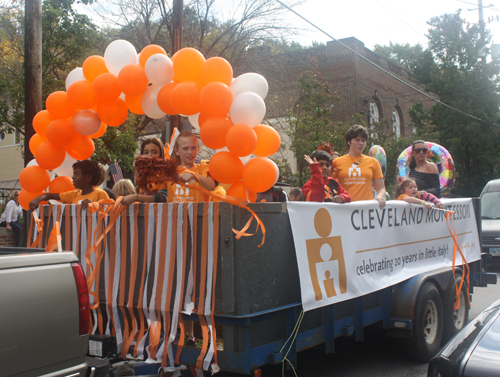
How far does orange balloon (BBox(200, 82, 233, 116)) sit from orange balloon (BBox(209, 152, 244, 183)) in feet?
1.39

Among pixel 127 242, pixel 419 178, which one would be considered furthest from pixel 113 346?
pixel 419 178

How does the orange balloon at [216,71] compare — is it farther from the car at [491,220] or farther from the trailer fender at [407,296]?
the car at [491,220]

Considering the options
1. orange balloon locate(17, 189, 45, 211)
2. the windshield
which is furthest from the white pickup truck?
the windshield

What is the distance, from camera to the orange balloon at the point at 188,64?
434cm

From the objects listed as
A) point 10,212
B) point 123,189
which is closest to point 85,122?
point 123,189

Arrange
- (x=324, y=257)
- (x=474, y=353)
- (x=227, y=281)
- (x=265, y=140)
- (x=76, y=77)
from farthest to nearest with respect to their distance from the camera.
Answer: (x=76, y=77)
(x=265, y=140)
(x=324, y=257)
(x=227, y=281)
(x=474, y=353)

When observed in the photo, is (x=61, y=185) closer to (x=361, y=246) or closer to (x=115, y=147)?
(x=361, y=246)

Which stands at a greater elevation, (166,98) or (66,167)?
(166,98)

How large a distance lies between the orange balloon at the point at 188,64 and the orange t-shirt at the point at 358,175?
89.5 inches

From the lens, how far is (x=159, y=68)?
443 centimetres

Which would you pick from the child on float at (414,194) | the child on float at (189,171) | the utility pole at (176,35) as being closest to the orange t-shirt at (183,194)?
the child on float at (189,171)

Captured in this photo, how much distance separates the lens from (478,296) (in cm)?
873

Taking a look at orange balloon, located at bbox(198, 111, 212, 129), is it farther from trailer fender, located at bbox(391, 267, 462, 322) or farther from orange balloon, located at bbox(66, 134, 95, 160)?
trailer fender, located at bbox(391, 267, 462, 322)

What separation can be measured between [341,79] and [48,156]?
65.6 ft
